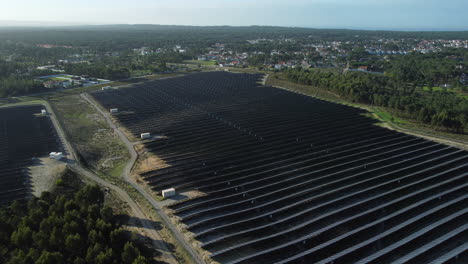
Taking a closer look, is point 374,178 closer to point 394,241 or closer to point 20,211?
point 394,241

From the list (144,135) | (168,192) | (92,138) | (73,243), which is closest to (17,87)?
(92,138)

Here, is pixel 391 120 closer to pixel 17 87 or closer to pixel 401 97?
pixel 401 97

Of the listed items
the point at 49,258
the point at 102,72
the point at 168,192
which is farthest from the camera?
the point at 102,72

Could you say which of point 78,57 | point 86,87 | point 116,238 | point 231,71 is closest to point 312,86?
point 231,71

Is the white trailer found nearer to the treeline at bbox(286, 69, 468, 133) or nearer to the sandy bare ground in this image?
the sandy bare ground

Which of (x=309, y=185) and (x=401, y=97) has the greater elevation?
(x=401, y=97)

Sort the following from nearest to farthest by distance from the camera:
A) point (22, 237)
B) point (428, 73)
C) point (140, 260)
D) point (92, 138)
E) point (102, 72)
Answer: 1. point (140, 260)
2. point (22, 237)
3. point (92, 138)
4. point (428, 73)
5. point (102, 72)
